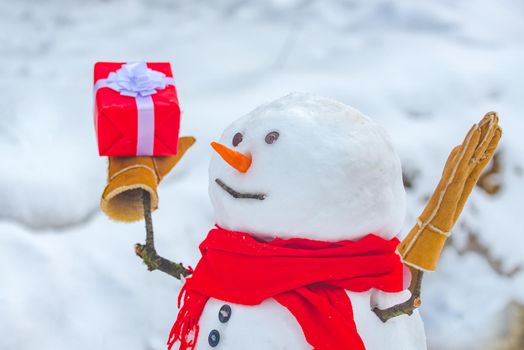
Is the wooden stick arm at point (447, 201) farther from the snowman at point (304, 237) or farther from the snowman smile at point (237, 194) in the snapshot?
the snowman smile at point (237, 194)

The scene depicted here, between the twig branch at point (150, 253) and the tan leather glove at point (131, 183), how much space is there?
0.04 ft

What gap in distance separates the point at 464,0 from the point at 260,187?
1667 millimetres

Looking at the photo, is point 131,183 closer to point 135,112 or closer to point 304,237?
point 135,112

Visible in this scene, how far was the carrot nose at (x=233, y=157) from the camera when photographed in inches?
38.0

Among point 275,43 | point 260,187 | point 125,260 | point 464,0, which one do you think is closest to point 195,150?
point 125,260

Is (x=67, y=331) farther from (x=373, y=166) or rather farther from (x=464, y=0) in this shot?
(x=464, y=0)

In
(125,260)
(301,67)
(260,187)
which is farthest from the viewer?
(301,67)

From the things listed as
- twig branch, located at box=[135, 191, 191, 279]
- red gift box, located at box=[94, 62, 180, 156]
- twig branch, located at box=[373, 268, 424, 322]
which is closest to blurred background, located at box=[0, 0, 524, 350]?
twig branch, located at box=[135, 191, 191, 279]

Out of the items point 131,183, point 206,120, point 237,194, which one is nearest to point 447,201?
point 237,194

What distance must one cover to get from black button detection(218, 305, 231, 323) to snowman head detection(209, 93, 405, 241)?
103 millimetres

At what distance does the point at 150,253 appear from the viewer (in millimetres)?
1118

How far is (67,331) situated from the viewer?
1.37 metres

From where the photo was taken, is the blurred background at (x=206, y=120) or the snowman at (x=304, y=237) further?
the blurred background at (x=206, y=120)

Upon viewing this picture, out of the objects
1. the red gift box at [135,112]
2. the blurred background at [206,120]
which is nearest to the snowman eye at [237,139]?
the red gift box at [135,112]
